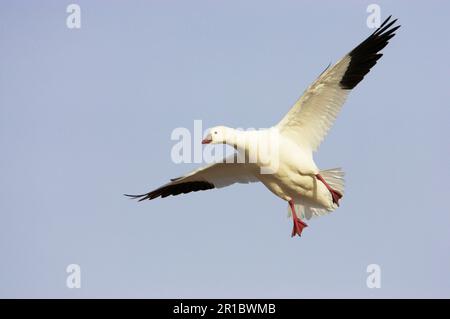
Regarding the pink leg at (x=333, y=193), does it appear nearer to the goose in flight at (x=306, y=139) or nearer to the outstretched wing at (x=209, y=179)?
the goose in flight at (x=306, y=139)

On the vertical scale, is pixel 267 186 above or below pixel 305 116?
below

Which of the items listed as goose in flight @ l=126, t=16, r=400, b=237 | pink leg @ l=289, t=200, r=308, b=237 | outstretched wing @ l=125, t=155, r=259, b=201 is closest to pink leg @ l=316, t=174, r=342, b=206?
goose in flight @ l=126, t=16, r=400, b=237

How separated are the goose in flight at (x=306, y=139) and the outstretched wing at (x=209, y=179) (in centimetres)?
6

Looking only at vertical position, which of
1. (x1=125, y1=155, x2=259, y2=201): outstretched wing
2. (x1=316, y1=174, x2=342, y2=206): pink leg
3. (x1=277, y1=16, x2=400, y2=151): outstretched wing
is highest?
(x1=277, y1=16, x2=400, y2=151): outstretched wing

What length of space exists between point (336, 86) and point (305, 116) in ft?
1.80

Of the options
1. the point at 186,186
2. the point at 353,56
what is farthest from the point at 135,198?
the point at 353,56

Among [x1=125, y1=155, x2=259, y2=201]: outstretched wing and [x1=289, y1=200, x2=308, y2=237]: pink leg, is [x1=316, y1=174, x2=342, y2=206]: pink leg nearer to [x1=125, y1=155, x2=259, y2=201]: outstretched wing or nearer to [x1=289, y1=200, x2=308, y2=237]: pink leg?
[x1=289, y1=200, x2=308, y2=237]: pink leg

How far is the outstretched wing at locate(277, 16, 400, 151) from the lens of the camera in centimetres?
1309

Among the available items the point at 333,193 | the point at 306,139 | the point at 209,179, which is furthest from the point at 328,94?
the point at 209,179

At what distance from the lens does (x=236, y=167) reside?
13.9 meters

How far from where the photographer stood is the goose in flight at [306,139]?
42.8 ft

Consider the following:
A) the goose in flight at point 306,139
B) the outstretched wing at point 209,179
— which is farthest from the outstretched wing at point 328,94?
the outstretched wing at point 209,179

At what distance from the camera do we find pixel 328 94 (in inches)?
520

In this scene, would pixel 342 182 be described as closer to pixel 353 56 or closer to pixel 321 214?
pixel 321 214
